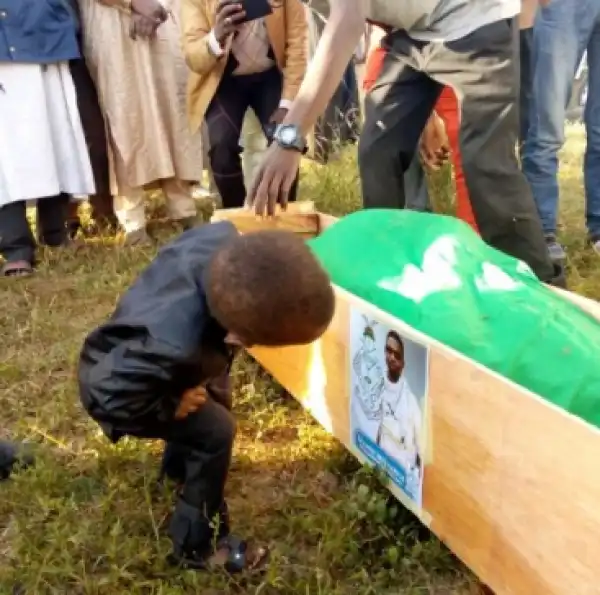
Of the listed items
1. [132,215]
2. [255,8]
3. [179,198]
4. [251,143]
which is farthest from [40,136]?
[255,8]

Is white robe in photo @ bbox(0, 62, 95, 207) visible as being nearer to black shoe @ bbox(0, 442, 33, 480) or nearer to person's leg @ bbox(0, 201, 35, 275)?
person's leg @ bbox(0, 201, 35, 275)

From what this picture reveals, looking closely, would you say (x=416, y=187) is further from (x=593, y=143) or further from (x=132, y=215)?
(x=132, y=215)

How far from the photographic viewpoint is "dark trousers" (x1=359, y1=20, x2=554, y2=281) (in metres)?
2.20

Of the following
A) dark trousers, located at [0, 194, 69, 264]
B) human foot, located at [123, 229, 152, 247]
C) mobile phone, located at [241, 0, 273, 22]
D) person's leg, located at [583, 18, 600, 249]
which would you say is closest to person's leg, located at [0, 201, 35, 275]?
dark trousers, located at [0, 194, 69, 264]

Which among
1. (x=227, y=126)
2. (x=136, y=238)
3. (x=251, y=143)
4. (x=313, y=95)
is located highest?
(x=313, y=95)

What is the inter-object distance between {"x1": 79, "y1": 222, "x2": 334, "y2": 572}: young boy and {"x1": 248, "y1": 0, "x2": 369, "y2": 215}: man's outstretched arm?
370 millimetres

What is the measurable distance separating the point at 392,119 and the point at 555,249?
1.10 m

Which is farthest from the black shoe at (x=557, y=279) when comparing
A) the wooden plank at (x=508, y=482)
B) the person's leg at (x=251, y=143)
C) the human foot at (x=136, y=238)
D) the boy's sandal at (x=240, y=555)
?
the human foot at (x=136, y=238)

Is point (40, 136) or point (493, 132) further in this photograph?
point (40, 136)

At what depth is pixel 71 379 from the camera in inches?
101

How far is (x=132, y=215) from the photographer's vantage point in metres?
4.05

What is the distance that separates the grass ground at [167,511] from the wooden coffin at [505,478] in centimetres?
13

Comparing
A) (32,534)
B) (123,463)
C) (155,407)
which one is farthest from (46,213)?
(155,407)

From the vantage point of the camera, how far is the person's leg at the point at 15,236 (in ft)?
12.0
